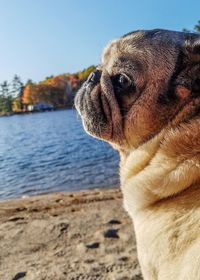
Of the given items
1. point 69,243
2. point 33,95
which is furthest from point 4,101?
point 69,243

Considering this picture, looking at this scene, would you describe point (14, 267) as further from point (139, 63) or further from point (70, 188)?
point (70, 188)

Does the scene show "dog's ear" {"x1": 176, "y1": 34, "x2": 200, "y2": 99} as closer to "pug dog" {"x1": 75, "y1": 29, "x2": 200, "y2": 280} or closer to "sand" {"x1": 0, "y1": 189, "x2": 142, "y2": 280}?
"pug dog" {"x1": 75, "y1": 29, "x2": 200, "y2": 280}

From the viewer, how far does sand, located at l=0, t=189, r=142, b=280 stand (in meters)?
6.25

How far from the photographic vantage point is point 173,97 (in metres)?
3.39

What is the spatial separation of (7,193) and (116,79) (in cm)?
1376

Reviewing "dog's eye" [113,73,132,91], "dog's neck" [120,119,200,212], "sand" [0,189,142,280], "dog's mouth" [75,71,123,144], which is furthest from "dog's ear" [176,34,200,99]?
"sand" [0,189,142,280]

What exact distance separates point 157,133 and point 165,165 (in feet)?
0.94

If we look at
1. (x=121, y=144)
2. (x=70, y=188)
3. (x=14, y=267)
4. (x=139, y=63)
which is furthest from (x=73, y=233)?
(x=70, y=188)

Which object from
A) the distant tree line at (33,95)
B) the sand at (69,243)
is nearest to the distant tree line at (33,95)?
the distant tree line at (33,95)

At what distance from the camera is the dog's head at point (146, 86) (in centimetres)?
337

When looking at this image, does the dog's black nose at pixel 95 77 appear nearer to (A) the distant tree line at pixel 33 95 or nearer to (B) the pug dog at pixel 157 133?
(B) the pug dog at pixel 157 133

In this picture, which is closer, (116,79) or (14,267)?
(116,79)

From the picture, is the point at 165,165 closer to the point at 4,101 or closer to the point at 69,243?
the point at 69,243

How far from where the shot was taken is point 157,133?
11.3 feet
